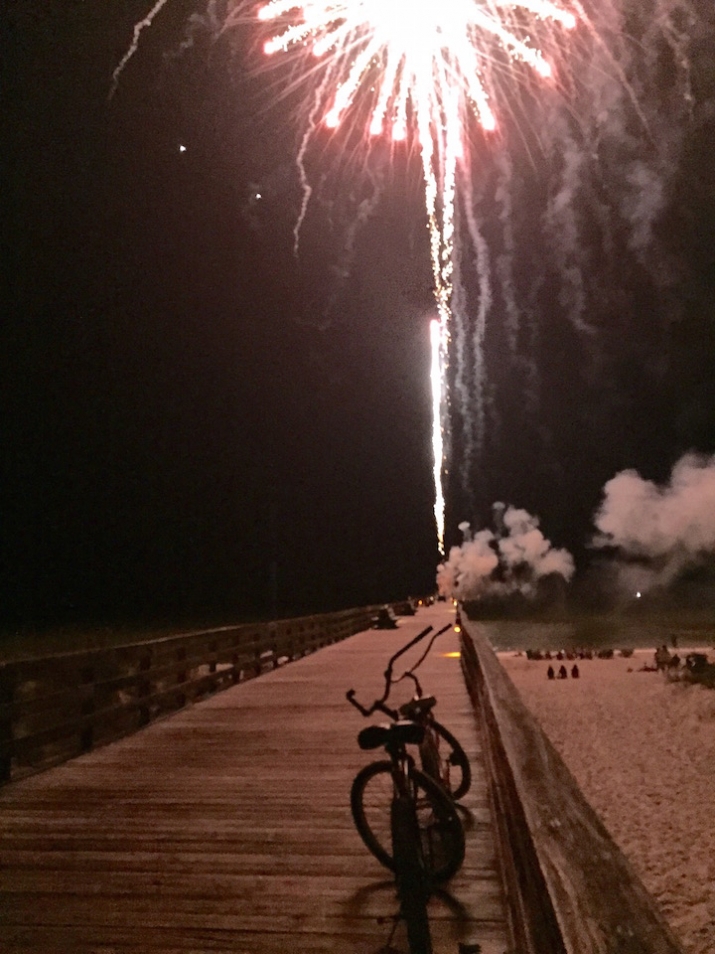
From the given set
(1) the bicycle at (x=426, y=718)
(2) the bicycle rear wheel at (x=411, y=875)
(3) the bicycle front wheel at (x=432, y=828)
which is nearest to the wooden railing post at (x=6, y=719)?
(1) the bicycle at (x=426, y=718)

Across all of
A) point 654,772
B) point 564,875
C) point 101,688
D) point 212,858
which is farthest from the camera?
point 654,772

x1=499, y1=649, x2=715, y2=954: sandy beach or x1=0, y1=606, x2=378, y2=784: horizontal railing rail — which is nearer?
x1=0, y1=606, x2=378, y2=784: horizontal railing rail

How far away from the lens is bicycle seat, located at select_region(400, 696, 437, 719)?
3979mm

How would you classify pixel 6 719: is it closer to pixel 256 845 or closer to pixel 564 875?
pixel 256 845

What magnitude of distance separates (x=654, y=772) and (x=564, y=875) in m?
15.1

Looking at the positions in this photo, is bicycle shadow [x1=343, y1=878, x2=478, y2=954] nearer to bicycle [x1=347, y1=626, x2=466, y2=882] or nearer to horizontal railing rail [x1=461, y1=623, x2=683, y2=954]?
bicycle [x1=347, y1=626, x2=466, y2=882]

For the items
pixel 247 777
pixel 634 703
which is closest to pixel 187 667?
pixel 247 777

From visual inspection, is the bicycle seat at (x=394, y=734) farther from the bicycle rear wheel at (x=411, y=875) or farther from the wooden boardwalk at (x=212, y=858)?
the wooden boardwalk at (x=212, y=858)

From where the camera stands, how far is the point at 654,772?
15648 millimetres

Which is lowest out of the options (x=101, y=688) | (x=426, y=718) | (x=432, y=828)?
(x=432, y=828)

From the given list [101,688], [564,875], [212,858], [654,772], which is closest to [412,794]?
[212,858]

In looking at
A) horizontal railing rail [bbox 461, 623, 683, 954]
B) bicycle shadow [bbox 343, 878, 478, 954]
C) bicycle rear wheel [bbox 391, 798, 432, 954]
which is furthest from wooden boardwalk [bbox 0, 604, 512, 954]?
horizontal railing rail [bbox 461, 623, 683, 954]

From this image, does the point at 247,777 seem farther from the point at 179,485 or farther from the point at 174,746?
the point at 179,485

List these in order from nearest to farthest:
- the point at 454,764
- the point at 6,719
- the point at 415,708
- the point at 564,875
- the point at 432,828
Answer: the point at 564,875 → the point at 415,708 → the point at 432,828 → the point at 454,764 → the point at 6,719
